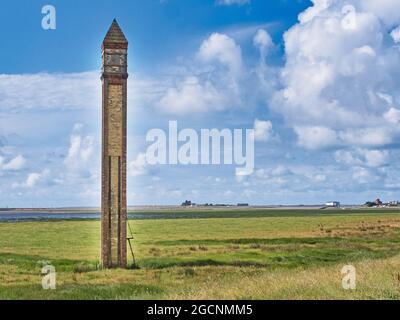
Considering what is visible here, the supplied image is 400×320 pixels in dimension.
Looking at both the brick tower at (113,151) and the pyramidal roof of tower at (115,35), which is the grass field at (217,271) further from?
the pyramidal roof of tower at (115,35)

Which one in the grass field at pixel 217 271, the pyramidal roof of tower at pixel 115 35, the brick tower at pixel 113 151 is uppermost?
the pyramidal roof of tower at pixel 115 35

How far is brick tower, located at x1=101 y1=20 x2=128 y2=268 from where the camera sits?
1033 inches

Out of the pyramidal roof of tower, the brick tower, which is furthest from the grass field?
the pyramidal roof of tower

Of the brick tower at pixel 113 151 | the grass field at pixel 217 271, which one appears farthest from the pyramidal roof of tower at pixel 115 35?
the grass field at pixel 217 271

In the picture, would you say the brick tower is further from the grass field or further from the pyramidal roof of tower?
the grass field

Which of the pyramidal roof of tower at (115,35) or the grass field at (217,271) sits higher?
the pyramidal roof of tower at (115,35)

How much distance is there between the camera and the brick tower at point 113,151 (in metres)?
26.2

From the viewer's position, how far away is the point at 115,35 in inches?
1050

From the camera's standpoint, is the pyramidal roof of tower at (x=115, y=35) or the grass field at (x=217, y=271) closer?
the grass field at (x=217, y=271)

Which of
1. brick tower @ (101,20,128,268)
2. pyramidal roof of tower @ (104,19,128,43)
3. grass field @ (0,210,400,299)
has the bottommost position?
grass field @ (0,210,400,299)

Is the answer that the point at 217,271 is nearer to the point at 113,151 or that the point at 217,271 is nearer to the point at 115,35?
the point at 113,151

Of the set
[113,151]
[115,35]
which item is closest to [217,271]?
[113,151]

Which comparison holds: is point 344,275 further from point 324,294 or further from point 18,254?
point 18,254

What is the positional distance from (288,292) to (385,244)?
95.8 feet
